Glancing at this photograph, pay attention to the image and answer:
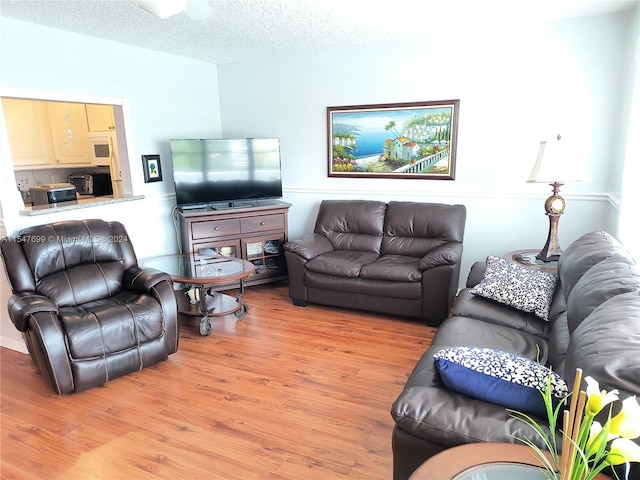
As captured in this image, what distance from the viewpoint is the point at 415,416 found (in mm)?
1433

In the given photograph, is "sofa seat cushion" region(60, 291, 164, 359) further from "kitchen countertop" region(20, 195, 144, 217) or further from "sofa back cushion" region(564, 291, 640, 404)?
"sofa back cushion" region(564, 291, 640, 404)

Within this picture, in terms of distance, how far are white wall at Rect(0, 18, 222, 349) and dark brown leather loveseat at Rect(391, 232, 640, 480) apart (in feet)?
10.5

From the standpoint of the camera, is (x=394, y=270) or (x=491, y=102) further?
(x=491, y=102)

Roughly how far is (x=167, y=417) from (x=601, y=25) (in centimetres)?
428

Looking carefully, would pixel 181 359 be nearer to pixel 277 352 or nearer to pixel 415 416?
pixel 277 352

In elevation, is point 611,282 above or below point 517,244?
above

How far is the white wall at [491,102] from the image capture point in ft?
11.3

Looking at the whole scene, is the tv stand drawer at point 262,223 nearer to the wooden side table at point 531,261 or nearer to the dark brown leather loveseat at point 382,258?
the dark brown leather loveseat at point 382,258

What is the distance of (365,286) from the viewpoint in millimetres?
3680

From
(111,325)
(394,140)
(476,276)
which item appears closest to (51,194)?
(111,325)

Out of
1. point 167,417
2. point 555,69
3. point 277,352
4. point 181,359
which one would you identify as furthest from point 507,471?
point 555,69

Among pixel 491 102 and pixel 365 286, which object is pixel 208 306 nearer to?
pixel 365 286

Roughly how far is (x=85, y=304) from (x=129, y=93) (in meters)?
2.19

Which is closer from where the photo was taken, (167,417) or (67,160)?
(167,417)
